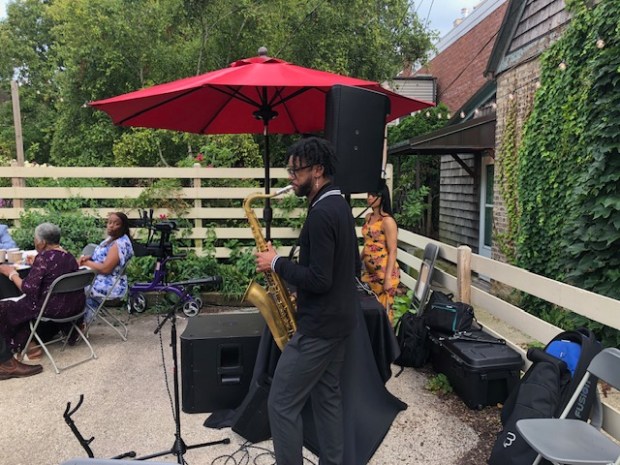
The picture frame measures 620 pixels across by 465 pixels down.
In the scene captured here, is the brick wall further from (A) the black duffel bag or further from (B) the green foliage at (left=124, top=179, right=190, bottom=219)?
(A) the black duffel bag

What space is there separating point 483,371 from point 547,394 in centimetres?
74

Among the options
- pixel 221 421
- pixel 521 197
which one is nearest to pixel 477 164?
pixel 521 197

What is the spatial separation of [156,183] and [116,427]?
3426 mm

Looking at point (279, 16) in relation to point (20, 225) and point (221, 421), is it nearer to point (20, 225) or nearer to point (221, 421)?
point (20, 225)

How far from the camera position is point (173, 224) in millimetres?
5594

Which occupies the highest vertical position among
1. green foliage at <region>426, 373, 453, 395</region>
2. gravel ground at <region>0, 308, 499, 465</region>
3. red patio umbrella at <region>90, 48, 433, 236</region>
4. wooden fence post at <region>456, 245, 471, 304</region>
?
red patio umbrella at <region>90, 48, 433, 236</region>

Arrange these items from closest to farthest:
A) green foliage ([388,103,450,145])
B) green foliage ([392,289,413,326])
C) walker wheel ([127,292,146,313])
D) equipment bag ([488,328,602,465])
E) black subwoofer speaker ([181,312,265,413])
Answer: equipment bag ([488,328,602,465]) → black subwoofer speaker ([181,312,265,413]) → green foliage ([392,289,413,326]) → walker wheel ([127,292,146,313]) → green foliage ([388,103,450,145])

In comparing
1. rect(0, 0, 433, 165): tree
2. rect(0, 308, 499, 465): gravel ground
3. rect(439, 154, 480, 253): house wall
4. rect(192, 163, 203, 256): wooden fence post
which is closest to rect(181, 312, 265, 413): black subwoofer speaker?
rect(0, 308, 499, 465): gravel ground

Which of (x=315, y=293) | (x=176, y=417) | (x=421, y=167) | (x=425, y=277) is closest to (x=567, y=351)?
(x=315, y=293)

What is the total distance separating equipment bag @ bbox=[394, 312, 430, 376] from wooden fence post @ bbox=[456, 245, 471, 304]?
442 mm

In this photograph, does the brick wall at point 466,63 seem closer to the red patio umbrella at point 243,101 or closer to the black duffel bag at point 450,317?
the red patio umbrella at point 243,101

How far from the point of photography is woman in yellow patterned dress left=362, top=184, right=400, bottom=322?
4074 mm

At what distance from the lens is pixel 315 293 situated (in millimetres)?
2260

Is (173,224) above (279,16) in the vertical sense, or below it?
below
